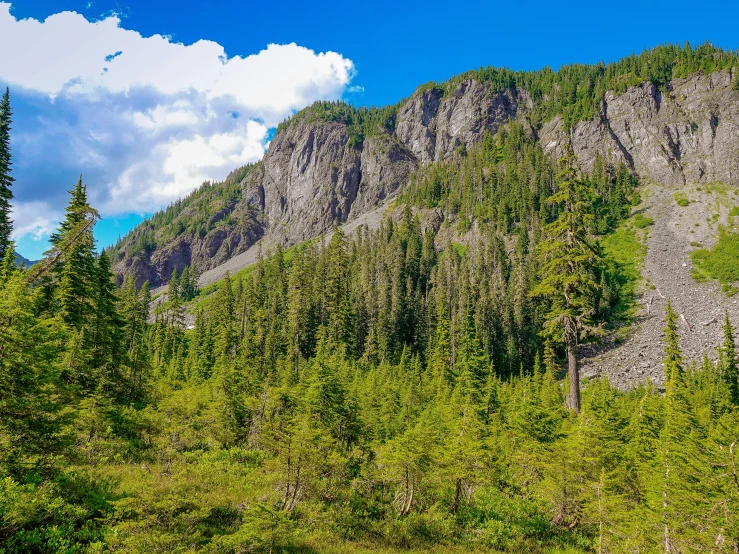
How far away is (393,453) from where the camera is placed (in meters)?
18.2

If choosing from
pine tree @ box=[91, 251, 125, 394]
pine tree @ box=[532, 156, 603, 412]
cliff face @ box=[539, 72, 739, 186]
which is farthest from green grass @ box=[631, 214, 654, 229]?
pine tree @ box=[91, 251, 125, 394]

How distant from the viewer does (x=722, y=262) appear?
98125 mm

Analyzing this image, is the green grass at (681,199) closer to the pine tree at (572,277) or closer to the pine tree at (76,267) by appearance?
the pine tree at (572,277)

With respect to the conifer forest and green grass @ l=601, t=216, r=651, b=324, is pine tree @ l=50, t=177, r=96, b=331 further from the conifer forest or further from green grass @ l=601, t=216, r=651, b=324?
green grass @ l=601, t=216, r=651, b=324

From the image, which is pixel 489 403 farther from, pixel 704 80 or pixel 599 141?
pixel 704 80

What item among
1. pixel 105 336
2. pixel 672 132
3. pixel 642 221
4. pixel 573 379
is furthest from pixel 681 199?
pixel 105 336

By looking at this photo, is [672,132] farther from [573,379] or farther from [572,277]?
[573,379]

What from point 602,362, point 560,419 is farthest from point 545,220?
point 560,419

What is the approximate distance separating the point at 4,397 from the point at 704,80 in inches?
8839

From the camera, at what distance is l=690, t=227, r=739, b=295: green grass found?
300ft

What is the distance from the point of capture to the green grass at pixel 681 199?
131250 millimetres

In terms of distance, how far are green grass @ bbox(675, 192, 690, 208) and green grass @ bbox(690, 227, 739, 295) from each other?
2227 centimetres

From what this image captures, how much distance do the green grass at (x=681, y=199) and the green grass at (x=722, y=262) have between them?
22.3m

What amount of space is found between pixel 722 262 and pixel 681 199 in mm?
46126
